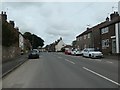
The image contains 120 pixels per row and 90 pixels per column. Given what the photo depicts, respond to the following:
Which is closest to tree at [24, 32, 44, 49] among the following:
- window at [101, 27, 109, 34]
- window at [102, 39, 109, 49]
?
window at [101, 27, 109, 34]

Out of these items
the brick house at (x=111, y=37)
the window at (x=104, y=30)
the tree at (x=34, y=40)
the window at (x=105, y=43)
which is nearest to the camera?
the brick house at (x=111, y=37)

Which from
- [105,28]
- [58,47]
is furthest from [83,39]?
[58,47]

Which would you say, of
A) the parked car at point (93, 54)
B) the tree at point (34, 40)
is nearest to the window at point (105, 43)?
the parked car at point (93, 54)

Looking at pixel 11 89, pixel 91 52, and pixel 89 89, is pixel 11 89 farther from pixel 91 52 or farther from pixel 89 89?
pixel 91 52

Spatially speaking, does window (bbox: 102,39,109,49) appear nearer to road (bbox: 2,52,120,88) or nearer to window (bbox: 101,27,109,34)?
window (bbox: 101,27,109,34)

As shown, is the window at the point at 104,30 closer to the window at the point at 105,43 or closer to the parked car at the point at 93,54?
the window at the point at 105,43

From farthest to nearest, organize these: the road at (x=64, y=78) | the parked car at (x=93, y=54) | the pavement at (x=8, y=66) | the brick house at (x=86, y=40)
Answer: the brick house at (x=86, y=40) → the parked car at (x=93, y=54) → the pavement at (x=8, y=66) → the road at (x=64, y=78)

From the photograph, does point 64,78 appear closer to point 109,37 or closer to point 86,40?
point 109,37

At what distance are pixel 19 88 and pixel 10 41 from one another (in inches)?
1001

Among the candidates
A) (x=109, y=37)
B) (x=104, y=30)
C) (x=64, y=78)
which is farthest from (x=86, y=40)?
(x=64, y=78)

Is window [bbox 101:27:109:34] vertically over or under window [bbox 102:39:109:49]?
over

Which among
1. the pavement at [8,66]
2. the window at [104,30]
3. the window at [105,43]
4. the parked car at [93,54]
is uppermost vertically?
the window at [104,30]

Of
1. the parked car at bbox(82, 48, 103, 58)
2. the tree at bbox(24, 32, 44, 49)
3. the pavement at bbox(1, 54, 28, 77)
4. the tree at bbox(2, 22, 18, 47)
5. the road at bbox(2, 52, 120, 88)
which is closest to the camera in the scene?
the road at bbox(2, 52, 120, 88)

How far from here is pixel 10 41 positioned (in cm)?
3622
